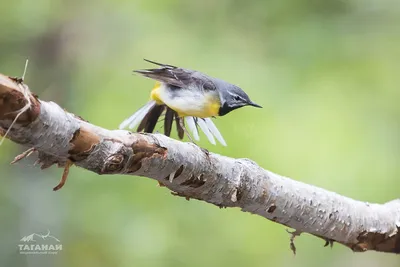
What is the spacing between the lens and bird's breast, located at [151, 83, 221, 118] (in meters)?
0.70

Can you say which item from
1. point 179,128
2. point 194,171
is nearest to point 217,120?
point 179,128

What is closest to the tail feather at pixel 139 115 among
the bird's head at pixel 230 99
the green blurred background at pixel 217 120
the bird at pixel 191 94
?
the bird at pixel 191 94

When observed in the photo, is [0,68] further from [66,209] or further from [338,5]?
[338,5]

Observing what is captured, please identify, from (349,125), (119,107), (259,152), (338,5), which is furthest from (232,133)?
(338,5)

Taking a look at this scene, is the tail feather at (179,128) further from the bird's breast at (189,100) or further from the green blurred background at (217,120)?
the green blurred background at (217,120)

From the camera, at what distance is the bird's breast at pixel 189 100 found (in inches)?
27.5

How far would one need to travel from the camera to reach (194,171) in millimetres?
639

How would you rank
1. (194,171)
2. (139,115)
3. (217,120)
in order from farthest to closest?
(217,120), (139,115), (194,171)

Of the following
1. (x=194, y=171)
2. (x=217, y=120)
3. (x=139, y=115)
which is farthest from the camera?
(x=217, y=120)

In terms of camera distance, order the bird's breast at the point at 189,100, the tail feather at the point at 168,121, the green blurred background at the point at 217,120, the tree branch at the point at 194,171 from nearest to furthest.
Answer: the tree branch at the point at 194,171 < the bird's breast at the point at 189,100 < the tail feather at the point at 168,121 < the green blurred background at the point at 217,120

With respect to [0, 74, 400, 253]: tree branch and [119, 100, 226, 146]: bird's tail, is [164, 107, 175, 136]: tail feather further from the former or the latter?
[0, 74, 400, 253]: tree branch

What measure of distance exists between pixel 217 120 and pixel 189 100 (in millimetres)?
326

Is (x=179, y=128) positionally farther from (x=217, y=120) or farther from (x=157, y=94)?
(x=217, y=120)

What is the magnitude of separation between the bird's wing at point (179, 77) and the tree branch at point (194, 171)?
0.30 ft
